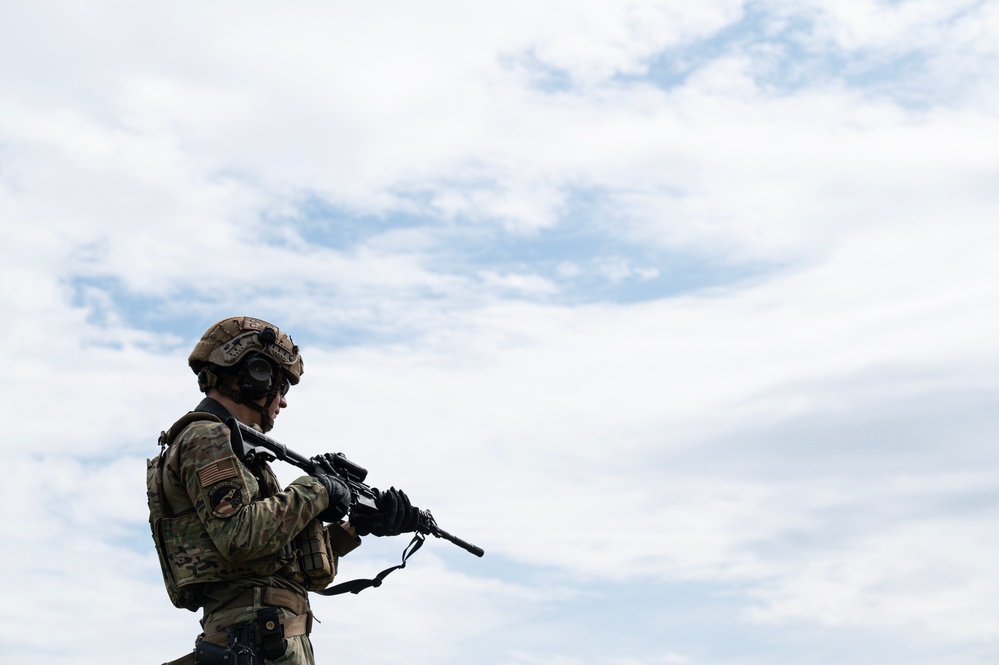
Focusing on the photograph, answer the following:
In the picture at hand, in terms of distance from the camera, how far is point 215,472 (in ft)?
28.5

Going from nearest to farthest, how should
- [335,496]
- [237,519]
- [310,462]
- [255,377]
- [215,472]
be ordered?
1. [237,519]
2. [215,472]
3. [335,496]
4. [255,377]
5. [310,462]

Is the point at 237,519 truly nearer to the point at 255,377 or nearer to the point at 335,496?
the point at 335,496

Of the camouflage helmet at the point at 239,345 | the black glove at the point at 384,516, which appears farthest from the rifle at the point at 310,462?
the camouflage helmet at the point at 239,345

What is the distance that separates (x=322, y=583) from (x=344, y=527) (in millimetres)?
824

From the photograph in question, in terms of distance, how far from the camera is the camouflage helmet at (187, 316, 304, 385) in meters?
9.53

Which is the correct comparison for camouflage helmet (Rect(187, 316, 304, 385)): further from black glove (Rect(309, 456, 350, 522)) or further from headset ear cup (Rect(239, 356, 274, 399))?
black glove (Rect(309, 456, 350, 522))

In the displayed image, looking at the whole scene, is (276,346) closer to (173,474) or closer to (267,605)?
(173,474)

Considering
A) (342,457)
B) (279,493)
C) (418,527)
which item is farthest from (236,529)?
(418,527)

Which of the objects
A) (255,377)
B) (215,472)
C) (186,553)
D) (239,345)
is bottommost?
(186,553)

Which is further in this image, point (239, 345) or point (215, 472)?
point (239, 345)

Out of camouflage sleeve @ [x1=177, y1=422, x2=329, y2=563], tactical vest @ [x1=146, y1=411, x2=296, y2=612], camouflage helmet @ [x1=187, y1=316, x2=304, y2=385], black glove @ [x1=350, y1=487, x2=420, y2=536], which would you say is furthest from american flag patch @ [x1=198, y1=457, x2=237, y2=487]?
black glove @ [x1=350, y1=487, x2=420, y2=536]

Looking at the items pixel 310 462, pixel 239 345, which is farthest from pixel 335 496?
pixel 239 345

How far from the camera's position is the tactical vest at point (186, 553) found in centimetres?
874

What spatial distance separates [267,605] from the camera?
8.89 m
